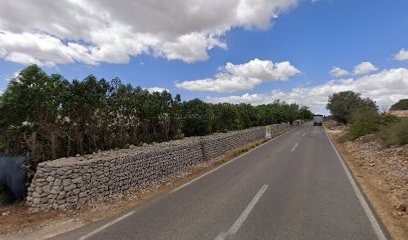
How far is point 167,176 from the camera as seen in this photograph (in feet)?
35.4

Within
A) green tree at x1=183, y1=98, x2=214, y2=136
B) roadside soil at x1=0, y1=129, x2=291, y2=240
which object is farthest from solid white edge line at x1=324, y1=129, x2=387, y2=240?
green tree at x1=183, y1=98, x2=214, y2=136

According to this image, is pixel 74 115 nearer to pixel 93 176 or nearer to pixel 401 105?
pixel 93 176

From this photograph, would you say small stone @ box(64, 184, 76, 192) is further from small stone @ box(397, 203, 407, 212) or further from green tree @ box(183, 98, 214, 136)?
green tree @ box(183, 98, 214, 136)

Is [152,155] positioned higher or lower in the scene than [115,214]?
higher

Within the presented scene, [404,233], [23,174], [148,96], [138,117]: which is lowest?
[404,233]

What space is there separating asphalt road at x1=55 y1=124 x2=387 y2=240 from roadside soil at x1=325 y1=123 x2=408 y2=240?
0.33 meters

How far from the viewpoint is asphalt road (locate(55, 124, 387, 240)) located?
523 cm

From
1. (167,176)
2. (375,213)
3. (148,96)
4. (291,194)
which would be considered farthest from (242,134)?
(375,213)

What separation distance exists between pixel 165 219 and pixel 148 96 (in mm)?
9511

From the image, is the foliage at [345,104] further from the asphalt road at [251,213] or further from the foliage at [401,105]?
the asphalt road at [251,213]

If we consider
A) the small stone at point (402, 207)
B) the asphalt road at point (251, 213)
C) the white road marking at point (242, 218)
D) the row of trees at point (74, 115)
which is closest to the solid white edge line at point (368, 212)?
the asphalt road at point (251, 213)

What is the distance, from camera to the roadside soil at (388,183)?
5916 millimetres

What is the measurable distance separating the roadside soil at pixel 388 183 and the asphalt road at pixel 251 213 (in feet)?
1.09

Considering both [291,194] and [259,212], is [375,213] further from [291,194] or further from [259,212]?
[259,212]
